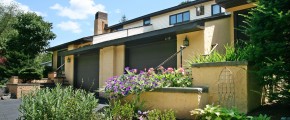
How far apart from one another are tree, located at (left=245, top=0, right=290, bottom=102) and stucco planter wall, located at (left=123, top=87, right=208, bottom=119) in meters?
1.37

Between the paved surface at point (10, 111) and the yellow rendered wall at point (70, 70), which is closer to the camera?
the paved surface at point (10, 111)

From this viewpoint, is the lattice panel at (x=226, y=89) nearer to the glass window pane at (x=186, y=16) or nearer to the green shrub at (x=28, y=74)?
the glass window pane at (x=186, y=16)

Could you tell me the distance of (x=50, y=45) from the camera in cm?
2538

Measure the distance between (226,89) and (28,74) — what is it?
53.3 feet

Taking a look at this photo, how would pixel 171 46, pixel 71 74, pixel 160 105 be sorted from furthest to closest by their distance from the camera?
1. pixel 71 74
2. pixel 171 46
3. pixel 160 105

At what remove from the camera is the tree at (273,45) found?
5.46m

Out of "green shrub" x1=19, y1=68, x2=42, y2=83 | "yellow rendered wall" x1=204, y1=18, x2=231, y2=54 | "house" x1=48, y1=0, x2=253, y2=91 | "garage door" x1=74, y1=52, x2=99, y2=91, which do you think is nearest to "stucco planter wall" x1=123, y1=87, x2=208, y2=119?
"house" x1=48, y1=0, x2=253, y2=91

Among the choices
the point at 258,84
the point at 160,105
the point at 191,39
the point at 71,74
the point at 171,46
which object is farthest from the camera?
the point at 71,74

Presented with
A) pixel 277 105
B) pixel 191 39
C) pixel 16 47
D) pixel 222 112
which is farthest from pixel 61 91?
pixel 16 47

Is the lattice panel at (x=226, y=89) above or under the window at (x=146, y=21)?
under

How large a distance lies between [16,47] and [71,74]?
7.04 m

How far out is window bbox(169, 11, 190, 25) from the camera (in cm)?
2147

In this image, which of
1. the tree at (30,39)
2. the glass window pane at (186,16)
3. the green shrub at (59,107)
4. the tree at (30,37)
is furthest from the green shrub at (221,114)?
the tree at (30,37)

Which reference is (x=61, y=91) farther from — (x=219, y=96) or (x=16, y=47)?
(x=16, y=47)
